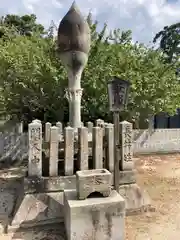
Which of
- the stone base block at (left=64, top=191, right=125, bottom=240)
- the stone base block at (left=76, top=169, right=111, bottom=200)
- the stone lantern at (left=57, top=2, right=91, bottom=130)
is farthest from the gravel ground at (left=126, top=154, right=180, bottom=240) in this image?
the stone lantern at (left=57, top=2, right=91, bottom=130)

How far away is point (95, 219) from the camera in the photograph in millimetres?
4266

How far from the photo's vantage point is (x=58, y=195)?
17.2ft

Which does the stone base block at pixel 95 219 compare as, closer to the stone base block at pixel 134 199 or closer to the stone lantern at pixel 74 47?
the stone base block at pixel 134 199

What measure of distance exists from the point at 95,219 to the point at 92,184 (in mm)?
584

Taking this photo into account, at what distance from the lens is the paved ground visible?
14.9 ft

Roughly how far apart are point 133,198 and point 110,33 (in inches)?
297

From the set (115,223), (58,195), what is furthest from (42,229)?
(115,223)

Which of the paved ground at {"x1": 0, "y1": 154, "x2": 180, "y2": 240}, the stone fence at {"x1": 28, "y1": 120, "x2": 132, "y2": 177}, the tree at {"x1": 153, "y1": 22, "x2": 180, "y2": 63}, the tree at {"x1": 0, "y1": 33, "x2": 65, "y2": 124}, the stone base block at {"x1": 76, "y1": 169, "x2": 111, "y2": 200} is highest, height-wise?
the tree at {"x1": 153, "y1": 22, "x2": 180, "y2": 63}

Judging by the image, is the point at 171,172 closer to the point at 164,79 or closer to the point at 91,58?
the point at 164,79

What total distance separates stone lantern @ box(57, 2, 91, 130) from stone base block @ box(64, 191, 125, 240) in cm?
257

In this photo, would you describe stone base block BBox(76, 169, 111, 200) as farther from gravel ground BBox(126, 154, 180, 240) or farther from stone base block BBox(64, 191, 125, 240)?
gravel ground BBox(126, 154, 180, 240)

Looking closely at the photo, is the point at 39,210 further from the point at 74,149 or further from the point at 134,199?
the point at 134,199

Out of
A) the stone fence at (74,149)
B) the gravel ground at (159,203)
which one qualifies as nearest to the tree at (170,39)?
the gravel ground at (159,203)

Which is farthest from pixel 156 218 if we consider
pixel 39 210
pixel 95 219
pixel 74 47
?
pixel 74 47
